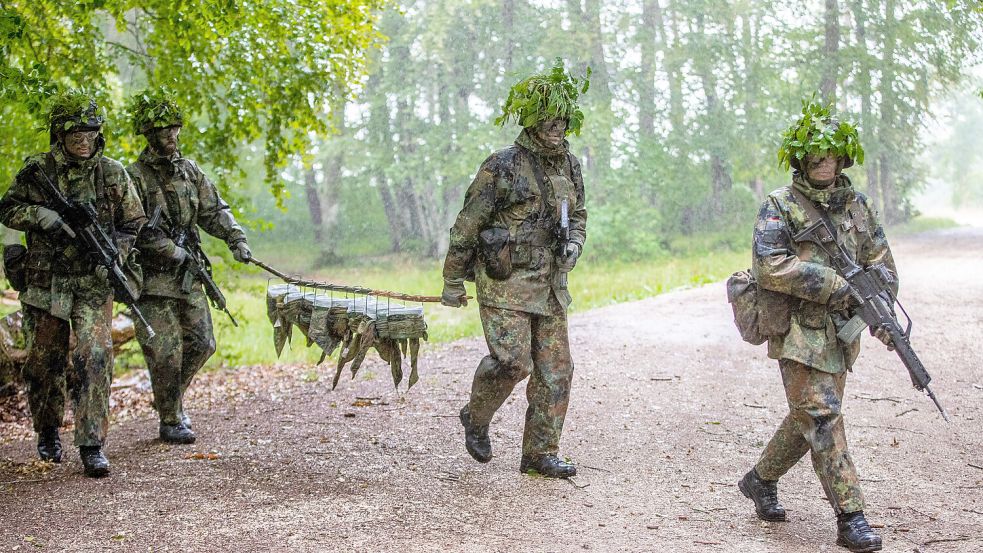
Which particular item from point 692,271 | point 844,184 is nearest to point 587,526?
point 844,184

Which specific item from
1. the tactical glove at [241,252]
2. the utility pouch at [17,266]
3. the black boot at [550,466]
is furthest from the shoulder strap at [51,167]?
the black boot at [550,466]

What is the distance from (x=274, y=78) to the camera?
10555mm

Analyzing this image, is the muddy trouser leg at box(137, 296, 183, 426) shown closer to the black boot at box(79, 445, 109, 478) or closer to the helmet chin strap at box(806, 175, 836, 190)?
the black boot at box(79, 445, 109, 478)

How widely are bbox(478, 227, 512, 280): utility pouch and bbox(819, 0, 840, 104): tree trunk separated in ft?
74.8

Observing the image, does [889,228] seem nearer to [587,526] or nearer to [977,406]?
[977,406]

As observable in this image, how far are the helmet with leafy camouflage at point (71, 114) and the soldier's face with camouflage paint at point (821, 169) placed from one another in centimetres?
434

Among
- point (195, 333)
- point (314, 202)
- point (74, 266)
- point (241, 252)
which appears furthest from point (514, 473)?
point (314, 202)

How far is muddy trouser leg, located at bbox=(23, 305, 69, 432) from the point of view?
251 inches

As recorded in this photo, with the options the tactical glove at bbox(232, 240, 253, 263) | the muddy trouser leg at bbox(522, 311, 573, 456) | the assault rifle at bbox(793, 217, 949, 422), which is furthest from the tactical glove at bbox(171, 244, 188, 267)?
the assault rifle at bbox(793, 217, 949, 422)

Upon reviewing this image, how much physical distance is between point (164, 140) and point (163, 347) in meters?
1.46

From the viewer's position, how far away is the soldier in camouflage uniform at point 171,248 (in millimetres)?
6867

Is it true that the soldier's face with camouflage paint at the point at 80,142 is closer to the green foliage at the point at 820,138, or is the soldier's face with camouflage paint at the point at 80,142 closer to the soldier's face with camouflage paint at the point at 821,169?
the green foliage at the point at 820,138

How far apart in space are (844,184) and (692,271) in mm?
16204

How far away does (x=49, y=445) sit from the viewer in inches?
264
